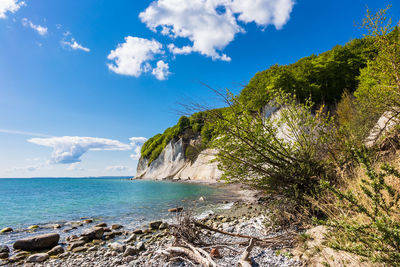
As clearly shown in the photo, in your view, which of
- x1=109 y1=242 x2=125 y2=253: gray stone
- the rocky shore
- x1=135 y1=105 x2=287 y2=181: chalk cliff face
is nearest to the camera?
the rocky shore

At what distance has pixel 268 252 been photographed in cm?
507

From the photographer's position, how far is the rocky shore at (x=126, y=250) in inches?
200

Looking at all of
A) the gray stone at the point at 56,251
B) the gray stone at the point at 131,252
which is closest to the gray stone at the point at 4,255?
the gray stone at the point at 56,251

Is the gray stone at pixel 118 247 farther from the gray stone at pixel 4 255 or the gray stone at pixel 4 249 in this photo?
the gray stone at pixel 4 249

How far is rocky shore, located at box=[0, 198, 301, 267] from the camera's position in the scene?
16.7 feet

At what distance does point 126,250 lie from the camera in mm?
7020

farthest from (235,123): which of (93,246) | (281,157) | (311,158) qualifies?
(93,246)

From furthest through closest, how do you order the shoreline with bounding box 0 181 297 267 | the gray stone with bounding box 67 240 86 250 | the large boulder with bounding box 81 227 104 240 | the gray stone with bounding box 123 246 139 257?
the large boulder with bounding box 81 227 104 240 → the gray stone with bounding box 67 240 86 250 → the gray stone with bounding box 123 246 139 257 → the shoreline with bounding box 0 181 297 267

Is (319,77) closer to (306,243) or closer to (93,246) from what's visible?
(306,243)

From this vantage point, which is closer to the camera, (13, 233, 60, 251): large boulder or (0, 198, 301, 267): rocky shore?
(0, 198, 301, 267): rocky shore

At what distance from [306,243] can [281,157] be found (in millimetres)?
2828

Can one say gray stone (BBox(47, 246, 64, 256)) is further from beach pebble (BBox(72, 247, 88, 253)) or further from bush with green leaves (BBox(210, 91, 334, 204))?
bush with green leaves (BBox(210, 91, 334, 204))

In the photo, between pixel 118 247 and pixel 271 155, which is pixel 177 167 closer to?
pixel 118 247

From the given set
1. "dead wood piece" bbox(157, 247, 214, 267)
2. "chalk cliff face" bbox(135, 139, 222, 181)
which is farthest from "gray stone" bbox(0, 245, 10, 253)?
"chalk cliff face" bbox(135, 139, 222, 181)
